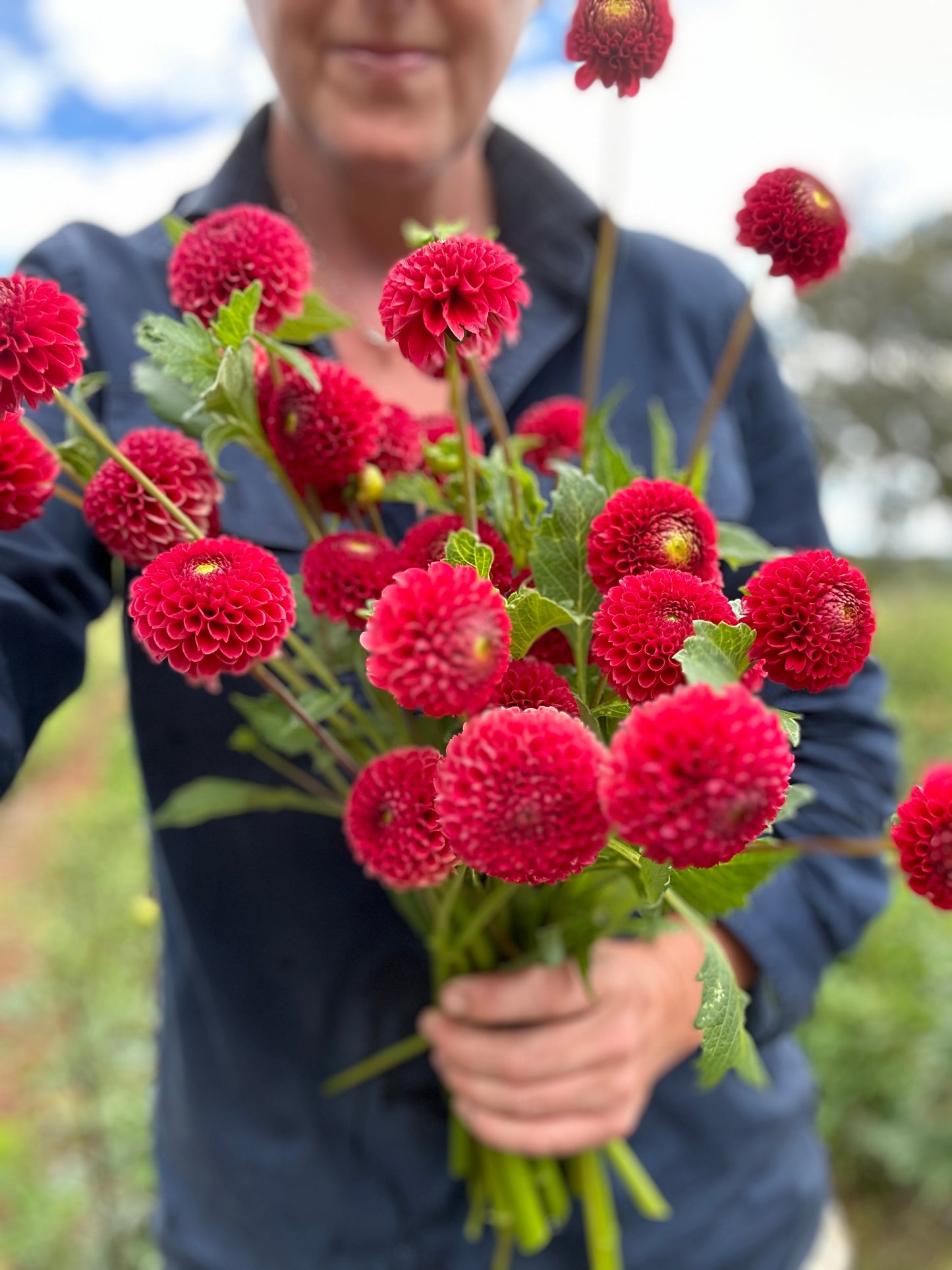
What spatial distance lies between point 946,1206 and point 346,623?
6.46ft

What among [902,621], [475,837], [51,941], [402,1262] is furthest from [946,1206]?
[902,621]

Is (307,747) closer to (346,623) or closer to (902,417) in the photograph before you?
(346,623)

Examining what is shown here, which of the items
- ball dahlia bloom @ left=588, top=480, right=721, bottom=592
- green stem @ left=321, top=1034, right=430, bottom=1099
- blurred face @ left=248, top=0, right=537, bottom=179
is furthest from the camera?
green stem @ left=321, top=1034, right=430, bottom=1099

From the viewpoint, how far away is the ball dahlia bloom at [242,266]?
45 centimetres

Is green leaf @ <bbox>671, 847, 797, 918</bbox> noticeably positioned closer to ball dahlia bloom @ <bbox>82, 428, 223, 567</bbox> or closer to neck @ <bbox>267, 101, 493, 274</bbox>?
ball dahlia bloom @ <bbox>82, 428, 223, 567</bbox>

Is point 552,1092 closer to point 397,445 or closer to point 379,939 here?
point 379,939

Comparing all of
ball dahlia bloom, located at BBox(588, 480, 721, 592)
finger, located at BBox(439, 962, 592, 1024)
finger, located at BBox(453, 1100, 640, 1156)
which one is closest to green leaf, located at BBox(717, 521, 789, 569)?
ball dahlia bloom, located at BBox(588, 480, 721, 592)

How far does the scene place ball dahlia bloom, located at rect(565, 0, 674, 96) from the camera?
0.38m

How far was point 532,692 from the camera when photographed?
342 mm

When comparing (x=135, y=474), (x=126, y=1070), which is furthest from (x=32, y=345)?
(x=126, y=1070)

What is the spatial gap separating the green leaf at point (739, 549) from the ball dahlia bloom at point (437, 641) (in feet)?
0.68

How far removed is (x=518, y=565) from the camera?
0.44 meters

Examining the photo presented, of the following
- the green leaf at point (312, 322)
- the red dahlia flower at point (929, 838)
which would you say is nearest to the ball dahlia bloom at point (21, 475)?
the green leaf at point (312, 322)

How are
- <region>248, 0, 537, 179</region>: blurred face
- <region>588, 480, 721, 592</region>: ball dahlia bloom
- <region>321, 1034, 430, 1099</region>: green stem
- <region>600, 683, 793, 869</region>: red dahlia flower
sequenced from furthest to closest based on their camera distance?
<region>321, 1034, 430, 1099</region>: green stem, <region>248, 0, 537, 179</region>: blurred face, <region>588, 480, 721, 592</region>: ball dahlia bloom, <region>600, 683, 793, 869</region>: red dahlia flower
